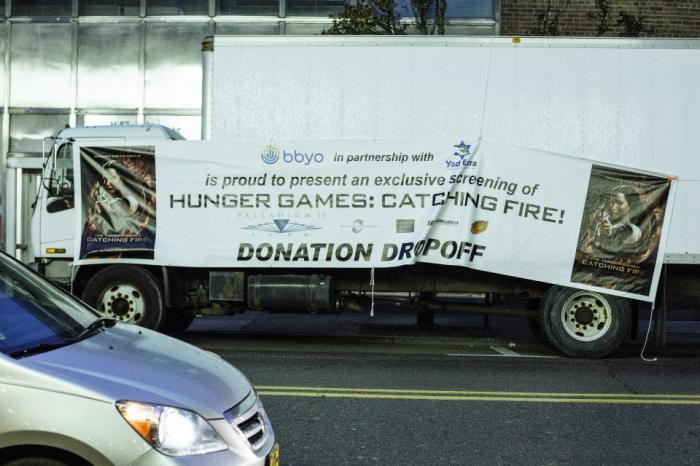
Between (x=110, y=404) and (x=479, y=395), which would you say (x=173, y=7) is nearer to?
(x=479, y=395)

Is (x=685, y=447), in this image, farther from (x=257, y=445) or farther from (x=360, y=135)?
(x=360, y=135)

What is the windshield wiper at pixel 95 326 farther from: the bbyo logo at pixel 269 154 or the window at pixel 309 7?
the window at pixel 309 7

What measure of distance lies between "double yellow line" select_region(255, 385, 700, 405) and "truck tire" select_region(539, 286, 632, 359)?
2.26 metres

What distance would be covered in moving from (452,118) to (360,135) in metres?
1.09

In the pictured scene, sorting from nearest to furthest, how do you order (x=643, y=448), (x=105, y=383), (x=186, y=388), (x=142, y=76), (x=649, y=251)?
1. (x=105, y=383)
2. (x=186, y=388)
3. (x=643, y=448)
4. (x=649, y=251)
5. (x=142, y=76)

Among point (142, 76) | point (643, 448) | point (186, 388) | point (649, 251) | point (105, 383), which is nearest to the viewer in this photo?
point (105, 383)

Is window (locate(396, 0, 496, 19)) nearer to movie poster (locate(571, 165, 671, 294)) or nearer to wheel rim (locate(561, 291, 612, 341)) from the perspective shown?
movie poster (locate(571, 165, 671, 294))

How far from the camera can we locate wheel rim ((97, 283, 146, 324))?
11047mm

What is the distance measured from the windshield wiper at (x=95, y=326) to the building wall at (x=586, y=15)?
14851mm

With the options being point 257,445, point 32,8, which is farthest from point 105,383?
point 32,8

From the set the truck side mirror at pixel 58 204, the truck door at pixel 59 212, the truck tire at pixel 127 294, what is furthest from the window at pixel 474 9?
the truck tire at pixel 127 294

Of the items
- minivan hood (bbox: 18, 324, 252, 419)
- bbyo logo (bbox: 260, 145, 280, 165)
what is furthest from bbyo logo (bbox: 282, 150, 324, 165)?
minivan hood (bbox: 18, 324, 252, 419)

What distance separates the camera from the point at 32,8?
63.0 ft

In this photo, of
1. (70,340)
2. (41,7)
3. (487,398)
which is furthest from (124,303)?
(41,7)
